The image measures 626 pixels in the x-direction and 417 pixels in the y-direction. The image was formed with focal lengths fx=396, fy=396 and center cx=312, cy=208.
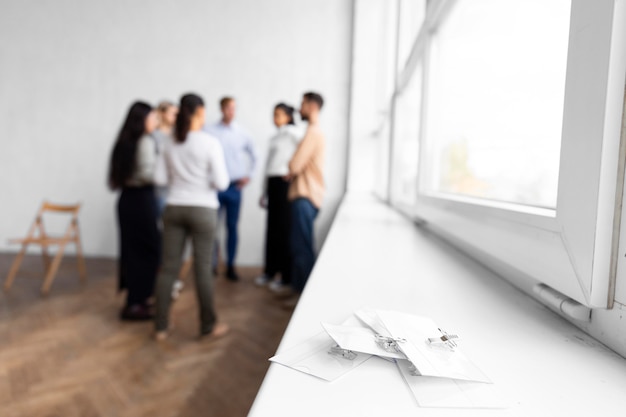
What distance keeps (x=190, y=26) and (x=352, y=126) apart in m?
2.14

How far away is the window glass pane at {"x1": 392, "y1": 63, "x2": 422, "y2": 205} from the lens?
249cm

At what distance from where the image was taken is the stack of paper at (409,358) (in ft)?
1.26

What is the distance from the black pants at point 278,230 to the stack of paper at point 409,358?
127 inches

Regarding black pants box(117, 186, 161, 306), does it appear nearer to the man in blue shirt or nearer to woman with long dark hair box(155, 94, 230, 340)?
woman with long dark hair box(155, 94, 230, 340)

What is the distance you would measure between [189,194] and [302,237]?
887mm

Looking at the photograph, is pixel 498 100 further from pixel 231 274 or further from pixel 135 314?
pixel 231 274

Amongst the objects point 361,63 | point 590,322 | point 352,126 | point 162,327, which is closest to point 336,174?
point 352,126

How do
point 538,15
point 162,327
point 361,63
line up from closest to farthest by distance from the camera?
point 538,15 → point 162,327 → point 361,63

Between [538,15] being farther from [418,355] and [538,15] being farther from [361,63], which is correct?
[361,63]

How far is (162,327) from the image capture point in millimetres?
2457

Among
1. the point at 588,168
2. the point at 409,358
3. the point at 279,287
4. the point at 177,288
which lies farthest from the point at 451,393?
the point at 177,288

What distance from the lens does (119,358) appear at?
7.16ft

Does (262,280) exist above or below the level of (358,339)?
below

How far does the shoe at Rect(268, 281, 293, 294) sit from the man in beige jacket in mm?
639
